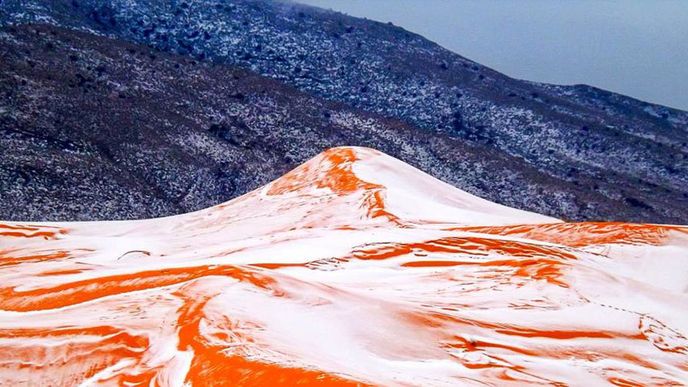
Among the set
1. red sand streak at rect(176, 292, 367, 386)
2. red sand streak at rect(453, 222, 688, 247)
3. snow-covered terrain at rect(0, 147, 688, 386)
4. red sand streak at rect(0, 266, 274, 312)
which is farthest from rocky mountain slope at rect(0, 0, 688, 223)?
red sand streak at rect(176, 292, 367, 386)

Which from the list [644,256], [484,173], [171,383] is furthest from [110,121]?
[171,383]

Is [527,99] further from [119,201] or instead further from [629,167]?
[119,201]

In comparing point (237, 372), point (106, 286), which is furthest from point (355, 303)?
point (106, 286)

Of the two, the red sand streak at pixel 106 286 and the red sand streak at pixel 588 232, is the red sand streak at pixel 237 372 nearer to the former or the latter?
the red sand streak at pixel 106 286

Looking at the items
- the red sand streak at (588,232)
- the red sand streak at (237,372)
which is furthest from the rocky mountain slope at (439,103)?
the red sand streak at (237,372)

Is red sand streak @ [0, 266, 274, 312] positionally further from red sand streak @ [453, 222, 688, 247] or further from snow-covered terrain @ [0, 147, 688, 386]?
red sand streak @ [453, 222, 688, 247]
